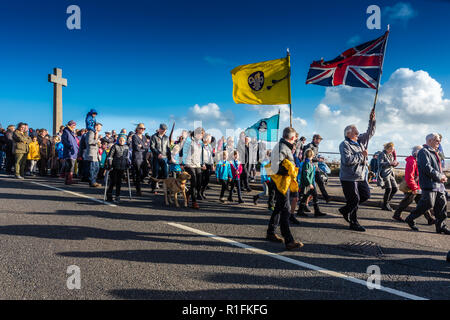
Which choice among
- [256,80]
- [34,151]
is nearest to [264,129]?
[256,80]

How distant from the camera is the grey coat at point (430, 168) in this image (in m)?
6.21

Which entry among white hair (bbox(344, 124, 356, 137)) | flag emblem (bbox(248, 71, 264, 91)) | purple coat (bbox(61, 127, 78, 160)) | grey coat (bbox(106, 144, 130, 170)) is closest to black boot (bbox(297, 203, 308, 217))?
white hair (bbox(344, 124, 356, 137))

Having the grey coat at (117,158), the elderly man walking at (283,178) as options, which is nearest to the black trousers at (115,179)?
the grey coat at (117,158)

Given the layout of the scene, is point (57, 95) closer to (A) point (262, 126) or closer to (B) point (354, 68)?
(A) point (262, 126)

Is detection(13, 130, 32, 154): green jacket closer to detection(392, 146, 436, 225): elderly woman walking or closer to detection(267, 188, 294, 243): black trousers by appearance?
detection(267, 188, 294, 243): black trousers

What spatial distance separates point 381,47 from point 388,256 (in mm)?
6306

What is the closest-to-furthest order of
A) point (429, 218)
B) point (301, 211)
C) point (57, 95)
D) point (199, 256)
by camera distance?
point (199, 256) < point (429, 218) < point (301, 211) < point (57, 95)

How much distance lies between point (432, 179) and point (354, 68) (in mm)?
4155

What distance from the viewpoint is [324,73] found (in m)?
9.73

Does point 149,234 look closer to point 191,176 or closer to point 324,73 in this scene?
point 191,176

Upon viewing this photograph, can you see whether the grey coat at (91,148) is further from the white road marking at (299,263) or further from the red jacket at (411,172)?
the red jacket at (411,172)

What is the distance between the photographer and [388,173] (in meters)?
8.85

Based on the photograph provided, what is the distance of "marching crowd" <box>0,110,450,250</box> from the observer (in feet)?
17.3
